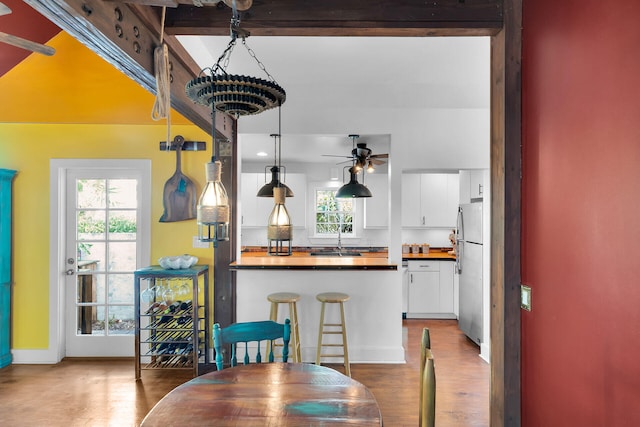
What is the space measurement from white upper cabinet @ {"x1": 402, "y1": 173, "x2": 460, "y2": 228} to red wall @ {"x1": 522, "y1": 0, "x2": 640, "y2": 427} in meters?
3.82

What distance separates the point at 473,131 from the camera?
3.77 meters

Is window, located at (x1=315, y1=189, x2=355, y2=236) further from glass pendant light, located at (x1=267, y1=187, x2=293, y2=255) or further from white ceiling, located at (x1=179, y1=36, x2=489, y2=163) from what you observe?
glass pendant light, located at (x1=267, y1=187, x2=293, y2=255)

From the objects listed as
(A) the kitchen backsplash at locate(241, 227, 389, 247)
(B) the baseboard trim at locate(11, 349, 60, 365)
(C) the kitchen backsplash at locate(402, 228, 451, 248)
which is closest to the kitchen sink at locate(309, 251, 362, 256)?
(A) the kitchen backsplash at locate(241, 227, 389, 247)

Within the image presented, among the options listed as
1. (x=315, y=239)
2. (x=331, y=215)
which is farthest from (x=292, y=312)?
(x=331, y=215)

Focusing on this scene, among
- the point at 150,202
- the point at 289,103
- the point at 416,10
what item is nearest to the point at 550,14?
the point at 416,10

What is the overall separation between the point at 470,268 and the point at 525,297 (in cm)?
254

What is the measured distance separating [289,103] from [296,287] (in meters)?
1.86

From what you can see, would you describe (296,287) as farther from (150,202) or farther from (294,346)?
(150,202)

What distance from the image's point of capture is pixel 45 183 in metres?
3.57

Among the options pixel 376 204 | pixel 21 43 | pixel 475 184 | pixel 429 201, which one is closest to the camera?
pixel 21 43

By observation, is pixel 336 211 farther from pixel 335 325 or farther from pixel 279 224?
pixel 279 224

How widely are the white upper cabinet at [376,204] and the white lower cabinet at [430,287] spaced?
1144 mm

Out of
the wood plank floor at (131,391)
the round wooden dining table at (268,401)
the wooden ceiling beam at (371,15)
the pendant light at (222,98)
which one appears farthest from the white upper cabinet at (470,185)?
the pendant light at (222,98)

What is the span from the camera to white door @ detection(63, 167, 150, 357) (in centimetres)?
365
